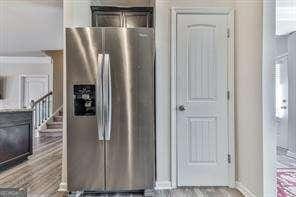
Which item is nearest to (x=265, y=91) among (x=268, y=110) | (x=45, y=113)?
(x=268, y=110)

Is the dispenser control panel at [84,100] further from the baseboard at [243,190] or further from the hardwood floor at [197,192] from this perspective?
the baseboard at [243,190]

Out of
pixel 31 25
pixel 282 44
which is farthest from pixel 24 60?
pixel 282 44

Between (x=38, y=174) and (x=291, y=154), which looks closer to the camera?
(x=38, y=174)

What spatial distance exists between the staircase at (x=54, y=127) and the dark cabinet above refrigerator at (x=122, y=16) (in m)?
5.82

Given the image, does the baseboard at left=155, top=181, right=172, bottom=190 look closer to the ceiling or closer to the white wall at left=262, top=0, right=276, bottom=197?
Answer: the white wall at left=262, top=0, right=276, bottom=197

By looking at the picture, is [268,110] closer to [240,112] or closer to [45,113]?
[240,112]

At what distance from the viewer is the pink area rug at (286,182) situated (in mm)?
3540

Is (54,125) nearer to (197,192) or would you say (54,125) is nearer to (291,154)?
(291,154)

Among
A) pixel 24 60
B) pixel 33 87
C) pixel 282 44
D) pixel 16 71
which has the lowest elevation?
pixel 33 87

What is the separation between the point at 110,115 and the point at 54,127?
6.72 metres

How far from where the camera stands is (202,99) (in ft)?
12.5

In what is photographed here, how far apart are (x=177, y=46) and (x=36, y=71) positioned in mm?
9135

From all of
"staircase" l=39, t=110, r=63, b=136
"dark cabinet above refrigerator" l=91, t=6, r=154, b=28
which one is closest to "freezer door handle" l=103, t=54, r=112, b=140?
"dark cabinet above refrigerator" l=91, t=6, r=154, b=28

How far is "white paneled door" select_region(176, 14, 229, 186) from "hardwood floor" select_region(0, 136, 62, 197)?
5.34ft
